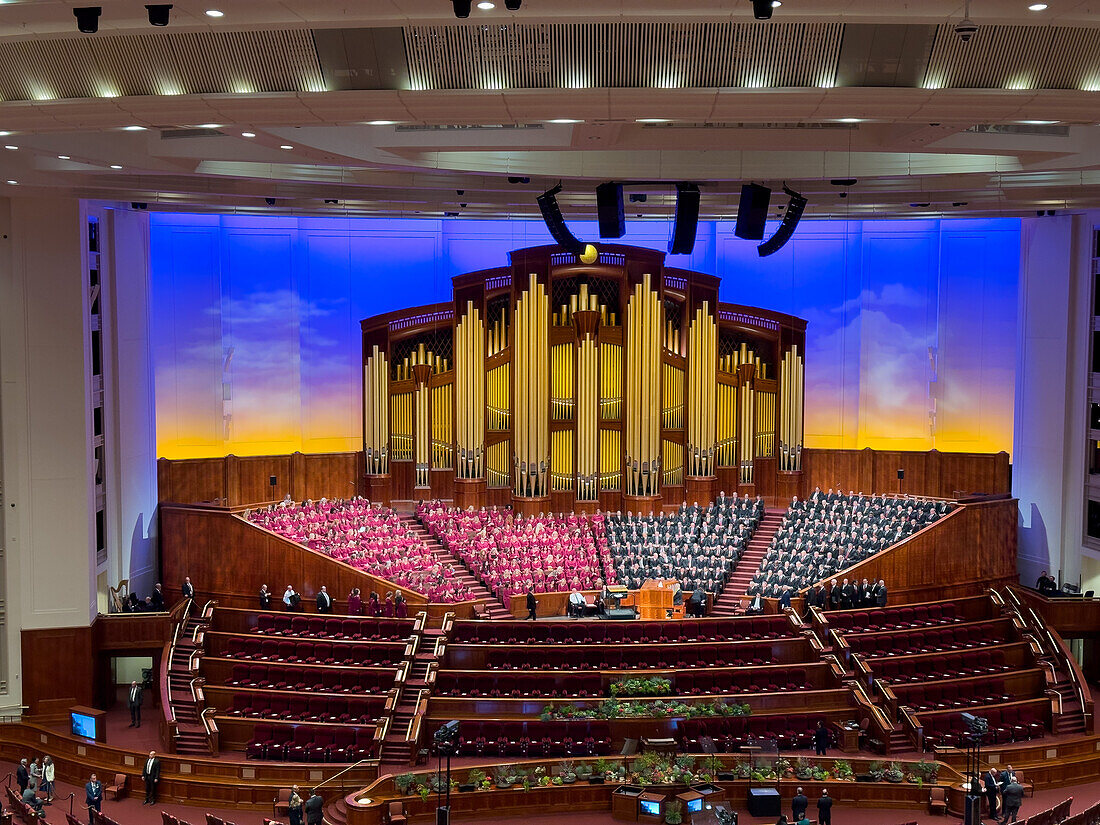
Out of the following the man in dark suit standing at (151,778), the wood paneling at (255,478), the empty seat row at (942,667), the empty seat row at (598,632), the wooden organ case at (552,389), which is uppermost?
the wooden organ case at (552,389)

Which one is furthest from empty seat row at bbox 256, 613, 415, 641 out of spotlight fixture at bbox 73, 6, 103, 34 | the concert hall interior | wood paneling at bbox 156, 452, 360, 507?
spotlight fixture at bbox 73, 6, 103, 34

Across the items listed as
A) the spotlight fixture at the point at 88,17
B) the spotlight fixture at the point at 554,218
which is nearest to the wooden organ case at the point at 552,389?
the spotlight fixture at the point at 554,218

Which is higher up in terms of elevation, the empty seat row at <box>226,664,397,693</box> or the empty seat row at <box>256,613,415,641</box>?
the empty seat row at <box>256,613,415,641</box>

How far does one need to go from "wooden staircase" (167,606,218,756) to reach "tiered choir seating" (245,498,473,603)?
181cm

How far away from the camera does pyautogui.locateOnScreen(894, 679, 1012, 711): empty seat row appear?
51.5ft

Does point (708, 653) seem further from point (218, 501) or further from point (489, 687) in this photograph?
point (218, 501)

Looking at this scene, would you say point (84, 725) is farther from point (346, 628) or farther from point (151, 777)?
point (346, 628)

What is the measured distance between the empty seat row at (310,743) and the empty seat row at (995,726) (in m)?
6.86

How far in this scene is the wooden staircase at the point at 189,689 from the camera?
14727 millimetres

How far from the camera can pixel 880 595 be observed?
1781cm

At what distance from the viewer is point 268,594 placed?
17656mm

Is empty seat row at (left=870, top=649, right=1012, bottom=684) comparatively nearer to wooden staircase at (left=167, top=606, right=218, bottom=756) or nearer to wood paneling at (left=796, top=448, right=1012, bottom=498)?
wood paneling at (left=796, top=448, right=1012, bottom=498)

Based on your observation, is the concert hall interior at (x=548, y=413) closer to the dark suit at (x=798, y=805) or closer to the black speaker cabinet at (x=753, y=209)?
the black speaker cabinet at (x=753, y=209)

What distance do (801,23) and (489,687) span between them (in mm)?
10766
